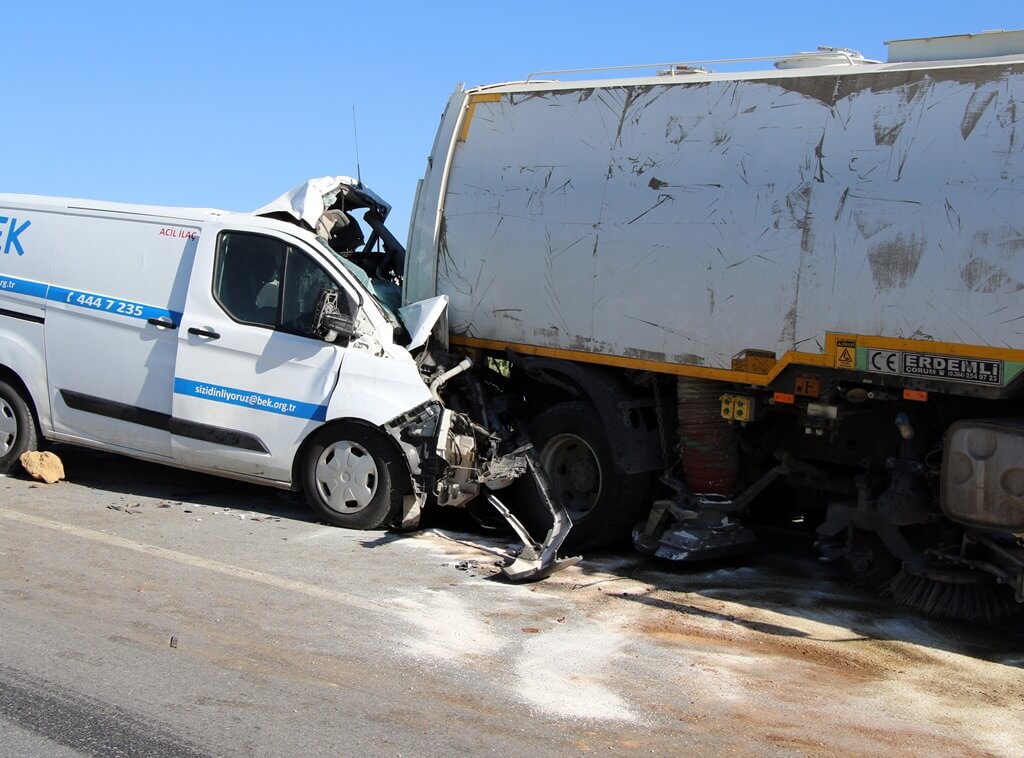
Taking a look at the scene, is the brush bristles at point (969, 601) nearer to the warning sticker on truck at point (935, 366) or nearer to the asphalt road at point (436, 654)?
the asphalt road at point (436, 654)

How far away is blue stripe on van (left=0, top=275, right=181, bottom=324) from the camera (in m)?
8.31

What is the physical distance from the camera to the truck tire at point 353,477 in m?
Result: 7.85

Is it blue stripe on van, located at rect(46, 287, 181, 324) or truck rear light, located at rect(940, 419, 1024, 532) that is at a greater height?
blue stripe on van, located at rect(46, 287, 181, 324)

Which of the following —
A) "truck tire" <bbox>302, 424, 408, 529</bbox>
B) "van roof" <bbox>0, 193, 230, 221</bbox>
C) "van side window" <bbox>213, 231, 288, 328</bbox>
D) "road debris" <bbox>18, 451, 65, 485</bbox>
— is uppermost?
"van roof" <bbox>0, 193, 230, 221</bbox>

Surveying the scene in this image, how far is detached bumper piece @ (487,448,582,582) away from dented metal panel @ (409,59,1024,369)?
952 mm

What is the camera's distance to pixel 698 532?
7.51m

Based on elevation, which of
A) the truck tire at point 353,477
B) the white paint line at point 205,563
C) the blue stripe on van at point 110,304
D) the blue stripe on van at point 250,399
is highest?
the blue stripe on van at point 110,304

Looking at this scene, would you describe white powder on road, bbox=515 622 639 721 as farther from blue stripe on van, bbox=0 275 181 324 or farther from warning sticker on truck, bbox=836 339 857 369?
blue stripe on van, bbox=0 275 181 324

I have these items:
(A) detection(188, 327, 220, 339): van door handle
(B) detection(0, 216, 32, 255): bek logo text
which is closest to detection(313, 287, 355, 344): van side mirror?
(A) detection(188, 327, 220, 339): van door handle

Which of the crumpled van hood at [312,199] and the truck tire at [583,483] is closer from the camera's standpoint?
the truck tire at [583,483]

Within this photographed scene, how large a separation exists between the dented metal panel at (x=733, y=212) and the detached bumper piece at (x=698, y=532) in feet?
3.32

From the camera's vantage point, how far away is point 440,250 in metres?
8.61

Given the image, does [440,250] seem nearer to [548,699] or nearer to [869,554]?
[869,554]

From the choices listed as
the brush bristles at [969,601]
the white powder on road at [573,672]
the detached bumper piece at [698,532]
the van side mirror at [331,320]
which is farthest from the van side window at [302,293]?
the brush bristles at [969,601]
